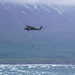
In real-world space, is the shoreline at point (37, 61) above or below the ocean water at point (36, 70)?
above

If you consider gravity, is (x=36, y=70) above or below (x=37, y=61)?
below

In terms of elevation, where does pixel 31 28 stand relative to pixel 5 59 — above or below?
below

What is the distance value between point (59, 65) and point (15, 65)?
1587 cm

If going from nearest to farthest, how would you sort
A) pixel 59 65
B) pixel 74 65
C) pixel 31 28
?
1. pixel 31 28
2. pixel 74 65
3. pixel 59 65

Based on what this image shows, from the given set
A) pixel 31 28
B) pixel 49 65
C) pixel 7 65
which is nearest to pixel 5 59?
pixel 7 65

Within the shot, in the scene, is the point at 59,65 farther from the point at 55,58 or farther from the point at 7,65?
the point at 7,65

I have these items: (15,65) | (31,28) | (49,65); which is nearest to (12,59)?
(15,65)

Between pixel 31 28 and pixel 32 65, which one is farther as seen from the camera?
pixel 32 65

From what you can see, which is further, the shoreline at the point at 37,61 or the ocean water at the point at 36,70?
the shoreline at the point at 37,61

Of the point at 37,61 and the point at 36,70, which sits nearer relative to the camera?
the point at 36,70

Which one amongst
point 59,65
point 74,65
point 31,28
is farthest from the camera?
point 59,65

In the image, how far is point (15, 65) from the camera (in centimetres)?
17762

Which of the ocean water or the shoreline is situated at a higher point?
the shoreline

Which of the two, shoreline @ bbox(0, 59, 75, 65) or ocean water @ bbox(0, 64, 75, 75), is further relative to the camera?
shoreline @ bbox(0, 59, 75, 65)
